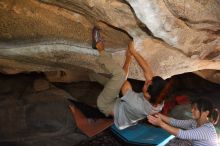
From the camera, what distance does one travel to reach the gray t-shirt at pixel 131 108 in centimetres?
404

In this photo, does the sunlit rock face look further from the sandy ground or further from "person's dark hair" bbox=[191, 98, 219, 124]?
the sandy ground

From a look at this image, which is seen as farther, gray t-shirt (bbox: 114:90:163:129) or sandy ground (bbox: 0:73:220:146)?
sandy ground (bbox: 0:73:220:146)

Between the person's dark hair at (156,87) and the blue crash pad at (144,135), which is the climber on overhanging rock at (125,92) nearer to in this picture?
the person's dark hair at (156,87)

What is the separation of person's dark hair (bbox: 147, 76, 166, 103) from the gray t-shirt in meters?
0.13

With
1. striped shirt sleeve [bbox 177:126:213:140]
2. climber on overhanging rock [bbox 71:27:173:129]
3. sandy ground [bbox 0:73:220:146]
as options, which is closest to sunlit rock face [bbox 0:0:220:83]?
climber on overhanging rock [bbox 71:27:173:129]

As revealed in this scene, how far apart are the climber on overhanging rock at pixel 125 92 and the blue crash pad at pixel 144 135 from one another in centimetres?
76

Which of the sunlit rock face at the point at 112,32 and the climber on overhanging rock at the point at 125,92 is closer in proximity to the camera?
the sunlit rock face at the point at 112,32

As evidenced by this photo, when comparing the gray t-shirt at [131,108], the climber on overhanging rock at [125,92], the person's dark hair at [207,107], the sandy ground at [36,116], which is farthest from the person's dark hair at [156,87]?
the sandy ground at [36,116]

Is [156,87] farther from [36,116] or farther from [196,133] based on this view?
[36,116]

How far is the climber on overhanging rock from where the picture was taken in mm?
3982

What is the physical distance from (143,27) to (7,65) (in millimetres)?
2444

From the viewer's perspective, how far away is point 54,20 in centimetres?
404

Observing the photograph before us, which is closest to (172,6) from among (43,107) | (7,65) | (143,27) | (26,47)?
(143,27)

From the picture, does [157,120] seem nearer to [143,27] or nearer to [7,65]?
[143,27]
